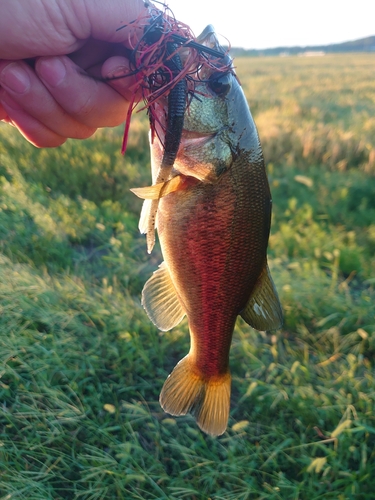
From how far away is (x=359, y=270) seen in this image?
153 inches

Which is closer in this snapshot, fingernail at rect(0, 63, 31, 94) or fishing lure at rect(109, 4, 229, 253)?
fishing lure at rect(109, 4, 229, 253)

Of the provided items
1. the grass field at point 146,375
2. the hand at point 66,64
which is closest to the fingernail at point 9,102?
the hand at point 66,64

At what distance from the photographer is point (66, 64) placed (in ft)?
4.81

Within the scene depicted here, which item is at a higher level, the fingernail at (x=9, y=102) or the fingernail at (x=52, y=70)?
the fingernail at (x=52, y=70)

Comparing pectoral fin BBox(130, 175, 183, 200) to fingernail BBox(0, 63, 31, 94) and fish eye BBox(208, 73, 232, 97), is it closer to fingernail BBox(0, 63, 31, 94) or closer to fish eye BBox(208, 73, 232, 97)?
fish eye BBox(208, 73, 232, 97)

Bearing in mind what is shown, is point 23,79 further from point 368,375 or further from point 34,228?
point 34,228

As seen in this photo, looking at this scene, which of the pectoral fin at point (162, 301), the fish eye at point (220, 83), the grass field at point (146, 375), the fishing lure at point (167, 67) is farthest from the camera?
the grass field at point (146, 375)

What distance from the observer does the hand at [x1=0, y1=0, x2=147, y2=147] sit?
4.50 ft

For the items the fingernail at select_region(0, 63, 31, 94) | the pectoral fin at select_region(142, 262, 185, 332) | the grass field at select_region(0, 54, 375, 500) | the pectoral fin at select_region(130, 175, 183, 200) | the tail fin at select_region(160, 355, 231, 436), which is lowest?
the grass field at select_region(0, 54, 375, 500)

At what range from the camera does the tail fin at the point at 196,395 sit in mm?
1694

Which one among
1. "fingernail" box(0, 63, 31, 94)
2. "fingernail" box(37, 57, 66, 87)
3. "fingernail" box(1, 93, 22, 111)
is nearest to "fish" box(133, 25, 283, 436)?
"fingernail" box(37, 57, 66, 87)

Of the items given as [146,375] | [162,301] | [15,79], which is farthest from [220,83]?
[146,375]

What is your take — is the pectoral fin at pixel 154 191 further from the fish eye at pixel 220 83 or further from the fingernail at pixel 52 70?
the fingernail at pixel 52 70

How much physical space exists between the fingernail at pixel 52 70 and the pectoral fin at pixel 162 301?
827 mm
